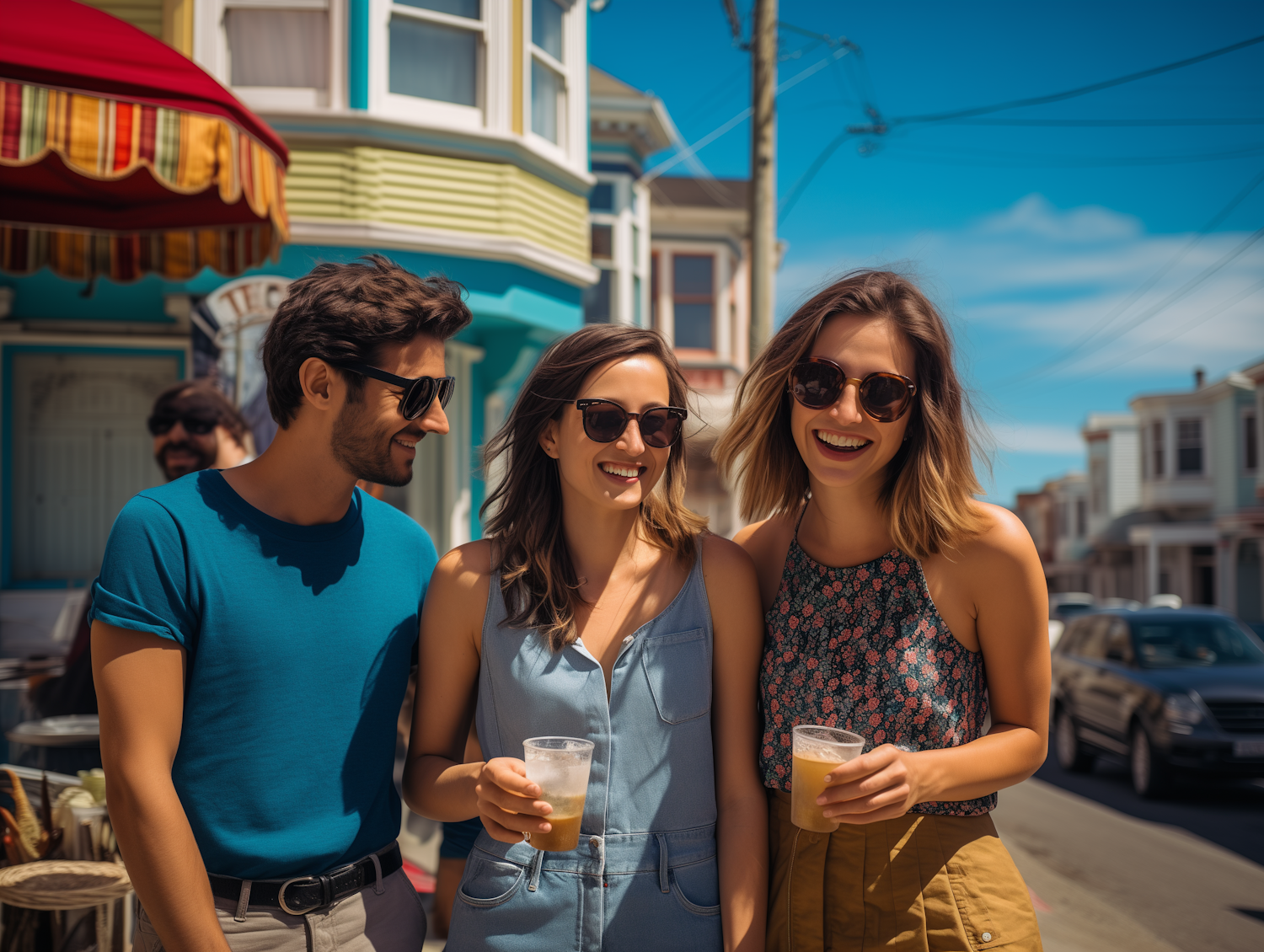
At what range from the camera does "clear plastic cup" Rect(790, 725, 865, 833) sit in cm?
184

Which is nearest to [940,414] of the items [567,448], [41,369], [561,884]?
[567,448]

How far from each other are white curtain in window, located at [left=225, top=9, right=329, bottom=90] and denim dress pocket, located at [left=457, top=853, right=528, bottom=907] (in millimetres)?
8147

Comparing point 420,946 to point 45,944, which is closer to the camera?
point 420,946

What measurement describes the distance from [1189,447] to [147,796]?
4662 cm

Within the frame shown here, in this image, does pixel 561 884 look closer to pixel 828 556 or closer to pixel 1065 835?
pixel 828 556

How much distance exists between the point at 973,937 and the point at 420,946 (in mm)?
1265

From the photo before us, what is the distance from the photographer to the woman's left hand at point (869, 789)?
178 cm

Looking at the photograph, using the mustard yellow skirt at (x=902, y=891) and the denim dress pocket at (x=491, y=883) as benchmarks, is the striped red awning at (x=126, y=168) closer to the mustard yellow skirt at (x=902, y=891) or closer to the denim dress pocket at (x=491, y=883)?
the denim dress pocket at (x=491, y=883)

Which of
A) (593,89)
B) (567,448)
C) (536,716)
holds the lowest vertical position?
(536,716)

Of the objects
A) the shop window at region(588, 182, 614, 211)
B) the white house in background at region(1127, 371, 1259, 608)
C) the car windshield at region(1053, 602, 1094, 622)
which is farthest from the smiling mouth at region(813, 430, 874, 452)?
the white house in background at region(1127, 371, 1259, 608)

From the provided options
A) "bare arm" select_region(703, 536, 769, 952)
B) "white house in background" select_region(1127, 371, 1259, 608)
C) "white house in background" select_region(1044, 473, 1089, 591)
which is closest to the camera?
"bare arm" select_region(703, 536, 769, 952)

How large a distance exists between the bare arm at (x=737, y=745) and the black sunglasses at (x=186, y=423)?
277 centimetres

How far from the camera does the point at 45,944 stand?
9.62 ft

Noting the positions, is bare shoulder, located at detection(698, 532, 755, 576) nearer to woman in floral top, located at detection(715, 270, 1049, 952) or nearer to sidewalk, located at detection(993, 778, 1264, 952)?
woman in floral top, located at detection(715, 270, 1049, 952)
